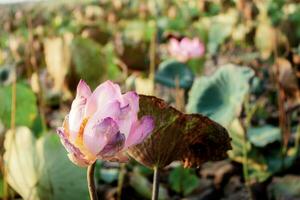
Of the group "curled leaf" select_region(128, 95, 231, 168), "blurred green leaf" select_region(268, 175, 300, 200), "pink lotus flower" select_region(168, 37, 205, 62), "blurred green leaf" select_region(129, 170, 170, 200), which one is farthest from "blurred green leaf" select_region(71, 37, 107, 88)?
"curled leaf" select_region(128, 95, 231, 168)

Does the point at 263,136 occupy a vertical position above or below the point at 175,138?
below

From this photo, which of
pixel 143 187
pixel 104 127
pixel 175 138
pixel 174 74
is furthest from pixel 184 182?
pixel 104 127

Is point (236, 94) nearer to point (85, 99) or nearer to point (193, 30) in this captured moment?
point (85, 99)

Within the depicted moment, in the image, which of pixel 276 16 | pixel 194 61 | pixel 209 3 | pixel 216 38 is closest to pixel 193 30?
Answer: pixel 216 38

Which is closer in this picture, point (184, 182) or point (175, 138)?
point (175, 138)

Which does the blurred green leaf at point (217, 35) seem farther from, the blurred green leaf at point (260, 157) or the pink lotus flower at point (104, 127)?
the pink lotus flower at point (104, 127)

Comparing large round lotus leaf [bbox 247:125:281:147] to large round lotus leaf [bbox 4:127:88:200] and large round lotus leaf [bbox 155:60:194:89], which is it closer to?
large round lotus leaf [bbox 155:60:194:89]

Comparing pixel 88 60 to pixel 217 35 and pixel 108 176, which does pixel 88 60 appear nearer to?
pixel 108 176
